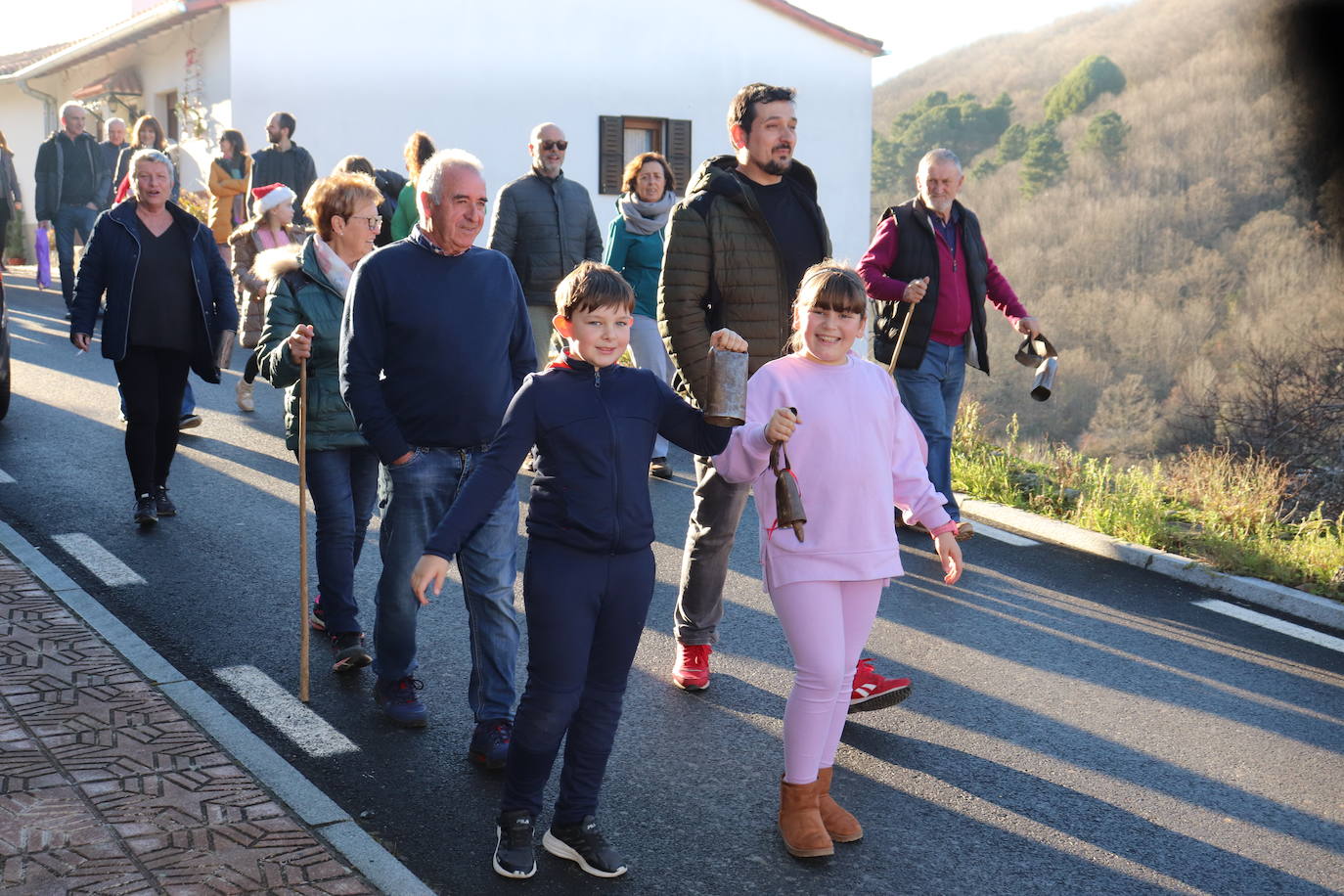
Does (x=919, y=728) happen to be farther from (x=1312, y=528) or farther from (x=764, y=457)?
(x=1312, y=528)

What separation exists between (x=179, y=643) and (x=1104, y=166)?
61.5 m

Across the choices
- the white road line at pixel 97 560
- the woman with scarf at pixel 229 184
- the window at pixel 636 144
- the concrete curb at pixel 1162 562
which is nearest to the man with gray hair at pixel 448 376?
the white road line at pixel 97 560

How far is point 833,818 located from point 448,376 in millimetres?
1815

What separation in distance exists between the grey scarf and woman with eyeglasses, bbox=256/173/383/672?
393cm

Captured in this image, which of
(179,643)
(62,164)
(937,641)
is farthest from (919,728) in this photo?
(62,164)

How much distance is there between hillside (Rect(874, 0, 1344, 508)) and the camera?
40.5 m

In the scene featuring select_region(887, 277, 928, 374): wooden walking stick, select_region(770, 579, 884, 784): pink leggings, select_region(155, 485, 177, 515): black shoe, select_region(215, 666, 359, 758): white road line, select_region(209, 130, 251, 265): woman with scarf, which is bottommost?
select_region(215, 666, 359, 758): white road line

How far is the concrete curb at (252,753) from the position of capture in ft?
12.6

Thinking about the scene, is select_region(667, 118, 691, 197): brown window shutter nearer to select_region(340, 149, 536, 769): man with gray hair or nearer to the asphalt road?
the asphalt road

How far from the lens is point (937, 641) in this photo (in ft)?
20.3

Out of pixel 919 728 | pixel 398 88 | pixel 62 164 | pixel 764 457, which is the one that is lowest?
pixel 919 728

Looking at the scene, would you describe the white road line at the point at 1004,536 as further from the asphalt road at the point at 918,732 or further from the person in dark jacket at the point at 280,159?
the person in dark jacket at the point at 280,159

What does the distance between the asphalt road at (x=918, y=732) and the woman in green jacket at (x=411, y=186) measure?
2.36 metres

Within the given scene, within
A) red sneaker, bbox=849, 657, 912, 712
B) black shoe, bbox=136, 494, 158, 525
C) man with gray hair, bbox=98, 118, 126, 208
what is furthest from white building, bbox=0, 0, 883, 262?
red sneaker, bbox=849, 657, 912, 712
